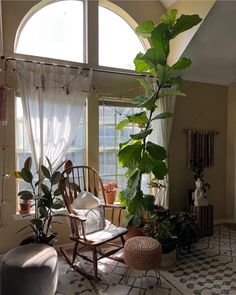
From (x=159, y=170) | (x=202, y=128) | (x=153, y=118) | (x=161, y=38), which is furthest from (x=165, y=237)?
(x=161, y=38)

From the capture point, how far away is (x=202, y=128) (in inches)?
161

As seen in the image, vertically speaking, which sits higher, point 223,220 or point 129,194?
point 129,194

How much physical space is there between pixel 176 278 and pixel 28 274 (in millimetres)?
1421

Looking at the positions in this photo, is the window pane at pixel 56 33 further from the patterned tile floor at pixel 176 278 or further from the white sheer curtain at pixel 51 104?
the patterned tile floor at pixel 176 278

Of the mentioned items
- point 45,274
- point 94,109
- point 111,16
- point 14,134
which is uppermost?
point 111,16

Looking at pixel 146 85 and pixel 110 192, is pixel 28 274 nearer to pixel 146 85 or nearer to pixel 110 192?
pixel 110 192

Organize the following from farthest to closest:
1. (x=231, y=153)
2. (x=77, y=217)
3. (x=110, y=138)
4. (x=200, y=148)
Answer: (x=231, y=153)
(x=200, y=148)
(x=110, y=138)
(x=77, y=217)

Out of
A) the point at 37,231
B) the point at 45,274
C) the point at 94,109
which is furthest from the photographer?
the point at 94,109

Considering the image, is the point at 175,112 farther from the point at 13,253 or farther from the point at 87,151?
the point at 13,253

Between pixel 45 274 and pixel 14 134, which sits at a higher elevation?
pixel 14 134

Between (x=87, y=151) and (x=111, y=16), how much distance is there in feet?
6.18

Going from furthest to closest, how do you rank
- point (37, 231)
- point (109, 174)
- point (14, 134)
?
point (109, 174)
point (14, 134)
point (37, 231)

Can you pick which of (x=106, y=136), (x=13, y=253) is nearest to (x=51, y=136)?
(x=106, y=136)

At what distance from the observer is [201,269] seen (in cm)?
272
